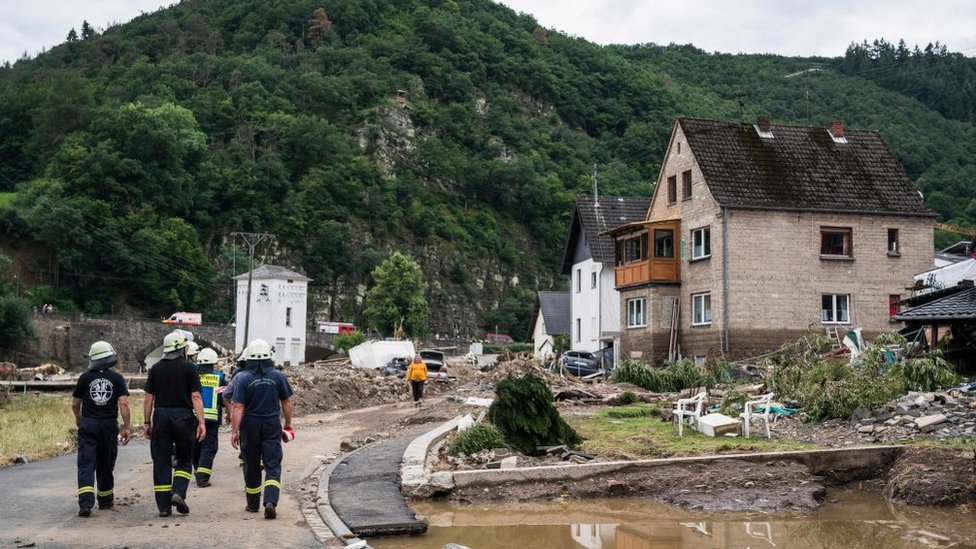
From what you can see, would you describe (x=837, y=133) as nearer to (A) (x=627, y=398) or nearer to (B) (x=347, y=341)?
(A) (x=627, y=398)

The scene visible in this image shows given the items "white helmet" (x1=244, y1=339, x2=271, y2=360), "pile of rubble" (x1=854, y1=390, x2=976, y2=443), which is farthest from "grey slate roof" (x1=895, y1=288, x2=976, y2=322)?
"white helmet" (x1=244, y1=339, x2=271, y2=360)

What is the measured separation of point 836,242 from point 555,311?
91.5 ft

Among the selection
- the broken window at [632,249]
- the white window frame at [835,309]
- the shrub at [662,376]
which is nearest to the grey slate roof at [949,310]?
the shrub at [662,376]

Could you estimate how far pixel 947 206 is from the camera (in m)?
90.3

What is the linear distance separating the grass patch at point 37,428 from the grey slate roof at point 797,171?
74.2 ft

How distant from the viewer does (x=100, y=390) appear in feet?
39.1

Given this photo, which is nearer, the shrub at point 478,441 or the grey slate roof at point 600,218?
the shrub at point 478,441

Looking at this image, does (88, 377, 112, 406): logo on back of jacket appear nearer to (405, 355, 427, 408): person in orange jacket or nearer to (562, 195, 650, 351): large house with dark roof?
(405, 355, 427, 408): person in orange jacket

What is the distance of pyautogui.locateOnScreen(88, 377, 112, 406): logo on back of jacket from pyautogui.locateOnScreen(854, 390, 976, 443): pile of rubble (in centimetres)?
1199

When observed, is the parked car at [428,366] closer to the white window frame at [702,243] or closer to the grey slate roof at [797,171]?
the white window frame at [702,243]

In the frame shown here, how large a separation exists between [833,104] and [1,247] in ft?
290

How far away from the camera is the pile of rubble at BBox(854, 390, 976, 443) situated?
1791 centimetres

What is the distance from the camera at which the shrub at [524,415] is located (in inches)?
664

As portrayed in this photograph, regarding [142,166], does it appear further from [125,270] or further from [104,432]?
[104,432]
